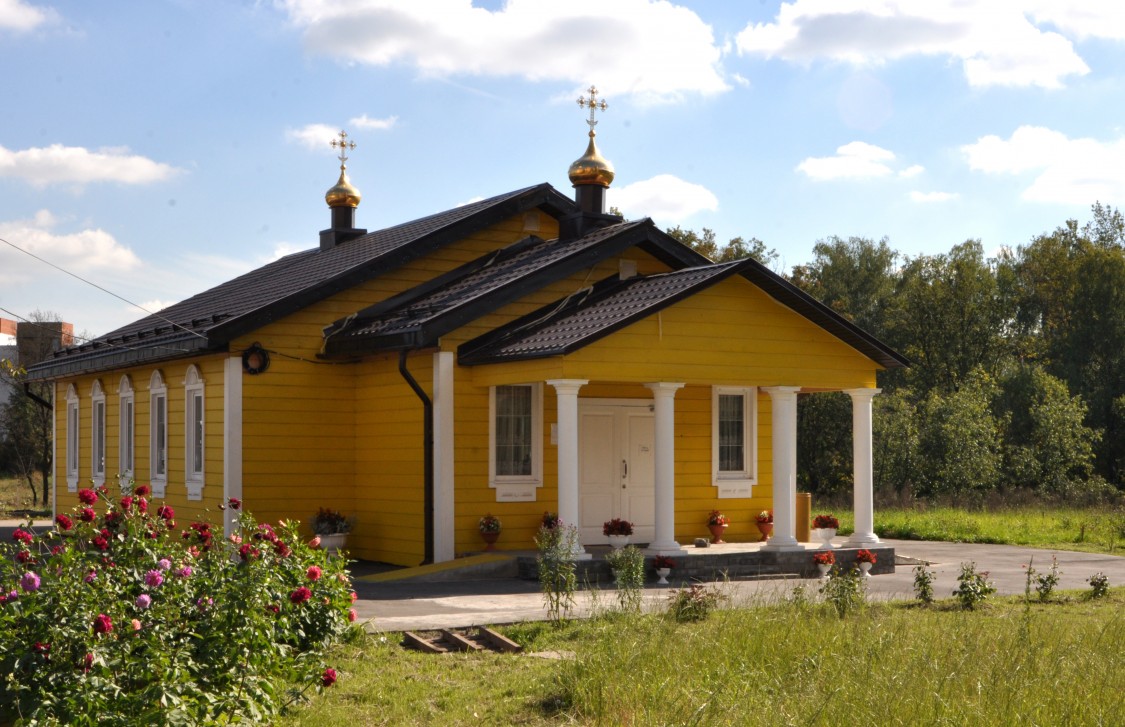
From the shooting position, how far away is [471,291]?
18.8 meters

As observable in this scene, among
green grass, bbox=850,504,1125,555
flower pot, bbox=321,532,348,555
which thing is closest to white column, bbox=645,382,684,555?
flower pot, bbox=321,532,348,555

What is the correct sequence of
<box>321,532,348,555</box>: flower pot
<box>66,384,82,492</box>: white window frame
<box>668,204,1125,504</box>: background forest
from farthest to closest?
<box>668,204,1125,504</box>: background forest, <box>66,384,82,492</box>: white window frame, <box>321,532,348,555</box>: flower pot

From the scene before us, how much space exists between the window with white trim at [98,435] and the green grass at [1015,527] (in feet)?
44.8

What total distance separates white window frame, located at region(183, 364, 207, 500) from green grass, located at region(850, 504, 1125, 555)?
1165 cm

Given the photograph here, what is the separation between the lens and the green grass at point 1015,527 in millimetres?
22812

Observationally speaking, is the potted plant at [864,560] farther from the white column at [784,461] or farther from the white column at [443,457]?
the white column at [443,457]

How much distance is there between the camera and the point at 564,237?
68.9ft

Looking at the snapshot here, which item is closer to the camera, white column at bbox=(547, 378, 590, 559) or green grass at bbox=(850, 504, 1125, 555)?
white column at bbox=(547, 378, 590, 559)

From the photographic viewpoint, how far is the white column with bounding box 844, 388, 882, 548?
18.6 metres

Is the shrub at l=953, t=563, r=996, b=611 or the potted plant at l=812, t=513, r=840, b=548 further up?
the potted plant at l=812, t=513, r=840, b=548

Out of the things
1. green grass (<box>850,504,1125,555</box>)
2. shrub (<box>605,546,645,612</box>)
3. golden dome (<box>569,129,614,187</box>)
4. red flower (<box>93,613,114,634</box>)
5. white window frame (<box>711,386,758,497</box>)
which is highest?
golden dome (<box>569,129,614,187</box>)

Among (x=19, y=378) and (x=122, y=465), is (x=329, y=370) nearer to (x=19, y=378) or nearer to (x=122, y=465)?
(x=122, y=465)

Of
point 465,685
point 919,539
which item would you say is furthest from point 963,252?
point 465,685

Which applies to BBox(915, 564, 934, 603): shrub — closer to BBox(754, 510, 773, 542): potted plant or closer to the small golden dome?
BBox(754, 510, 773, 542): potted plant
